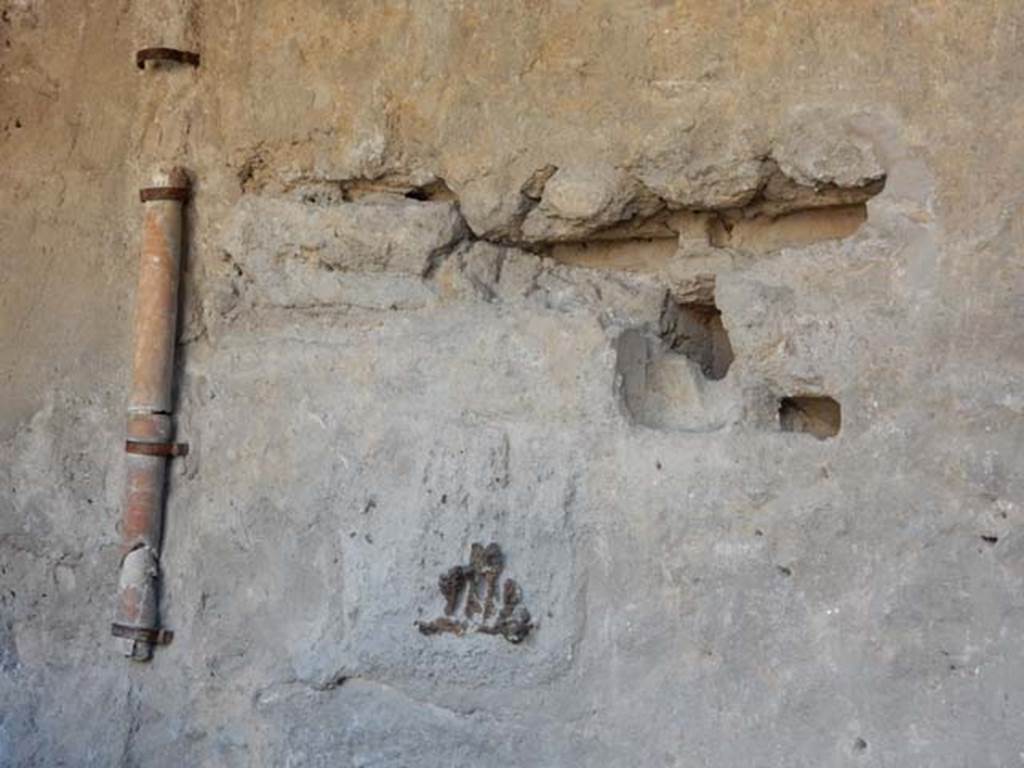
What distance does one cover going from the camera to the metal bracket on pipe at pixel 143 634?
3.26 meters

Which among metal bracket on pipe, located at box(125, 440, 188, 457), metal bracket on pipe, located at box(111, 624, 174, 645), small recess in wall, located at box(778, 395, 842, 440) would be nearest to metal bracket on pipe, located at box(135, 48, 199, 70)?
metal bracket on pipe, located at box(125, 440, 188, 457)

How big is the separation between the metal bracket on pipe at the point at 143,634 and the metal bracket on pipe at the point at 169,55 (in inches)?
51.7

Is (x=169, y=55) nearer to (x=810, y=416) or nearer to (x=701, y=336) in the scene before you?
(x=701, y=336)

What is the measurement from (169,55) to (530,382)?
122 centimetres

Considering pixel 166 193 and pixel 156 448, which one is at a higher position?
pixel 166 193

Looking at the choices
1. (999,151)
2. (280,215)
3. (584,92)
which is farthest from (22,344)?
(999,151)

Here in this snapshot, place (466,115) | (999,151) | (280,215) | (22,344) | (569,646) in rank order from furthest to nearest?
(22,344) → (280,215) → (466,115) → (569,646) → (999,151)

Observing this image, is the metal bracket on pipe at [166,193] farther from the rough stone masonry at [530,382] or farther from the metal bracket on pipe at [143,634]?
the metal bracket on pipe at [143,634]

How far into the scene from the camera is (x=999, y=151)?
241 centimetres

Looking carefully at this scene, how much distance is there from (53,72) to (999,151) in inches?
90.5

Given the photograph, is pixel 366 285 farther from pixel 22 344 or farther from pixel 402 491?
pixel 22 344

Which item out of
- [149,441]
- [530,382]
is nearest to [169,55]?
[149,441]

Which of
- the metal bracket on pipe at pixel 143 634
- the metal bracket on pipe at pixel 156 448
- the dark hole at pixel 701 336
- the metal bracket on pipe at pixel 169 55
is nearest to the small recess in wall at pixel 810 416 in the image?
the dark hole at pixel 701 336

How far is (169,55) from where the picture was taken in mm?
3350
